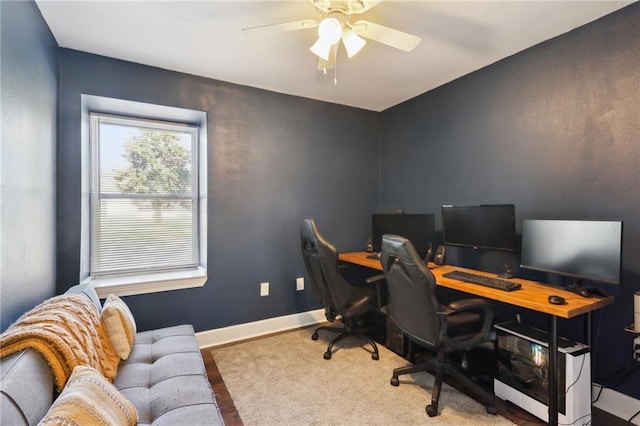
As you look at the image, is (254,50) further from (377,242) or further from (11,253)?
(377,242)

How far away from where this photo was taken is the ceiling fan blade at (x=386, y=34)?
5.29 ft

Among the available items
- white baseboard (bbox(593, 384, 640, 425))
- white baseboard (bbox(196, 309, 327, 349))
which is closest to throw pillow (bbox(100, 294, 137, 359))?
white baseboard (bbox(196, 309, 327, 349))

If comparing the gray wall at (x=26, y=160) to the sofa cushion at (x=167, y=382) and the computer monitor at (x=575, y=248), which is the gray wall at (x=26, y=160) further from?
the computer monitor at (x=575, y=248)

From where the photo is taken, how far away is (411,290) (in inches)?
73.8

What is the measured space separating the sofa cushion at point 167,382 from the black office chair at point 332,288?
3.43 feet

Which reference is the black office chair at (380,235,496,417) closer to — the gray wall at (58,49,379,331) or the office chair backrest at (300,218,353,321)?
the office chair backrest at (300,218,353,321)

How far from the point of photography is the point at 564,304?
158cm

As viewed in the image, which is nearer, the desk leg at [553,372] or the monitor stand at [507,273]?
the desk leg at [553,372]

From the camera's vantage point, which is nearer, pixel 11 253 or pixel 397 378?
pixel 11 253

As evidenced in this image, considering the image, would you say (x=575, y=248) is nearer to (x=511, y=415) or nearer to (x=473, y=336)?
(x=473, y=336)

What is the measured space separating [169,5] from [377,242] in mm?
2588

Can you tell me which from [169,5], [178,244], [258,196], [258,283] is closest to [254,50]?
[169,5]

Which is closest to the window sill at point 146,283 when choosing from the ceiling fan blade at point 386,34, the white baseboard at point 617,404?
the ceiling fan blade at point 386,34

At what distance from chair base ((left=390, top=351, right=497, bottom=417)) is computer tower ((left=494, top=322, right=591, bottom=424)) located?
16 centimetres
